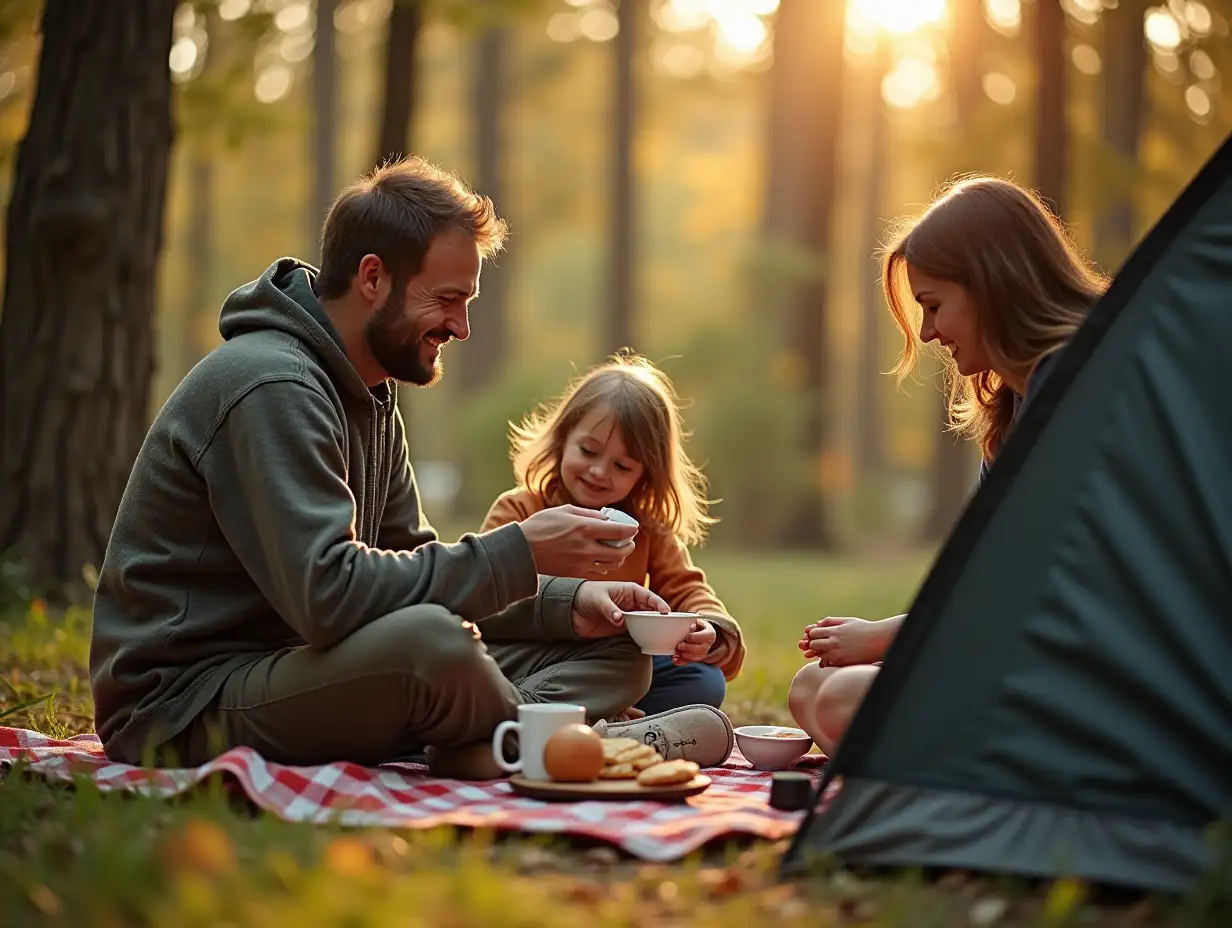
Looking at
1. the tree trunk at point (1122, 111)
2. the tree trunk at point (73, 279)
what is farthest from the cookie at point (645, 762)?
the tree trunk at point (1122, 111)

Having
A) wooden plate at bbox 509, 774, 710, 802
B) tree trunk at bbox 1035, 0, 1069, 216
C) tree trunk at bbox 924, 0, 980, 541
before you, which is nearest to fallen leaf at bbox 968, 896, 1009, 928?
wooden plate at bbox 509, 774, 710, 802

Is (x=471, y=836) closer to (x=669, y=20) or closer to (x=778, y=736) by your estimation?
(x=778, y=736)

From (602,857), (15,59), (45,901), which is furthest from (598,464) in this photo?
(15,59)

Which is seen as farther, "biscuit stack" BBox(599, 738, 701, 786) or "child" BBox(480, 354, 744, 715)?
"child" BBox(480, 354, 744, 715)

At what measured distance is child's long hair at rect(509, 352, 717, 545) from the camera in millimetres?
4281

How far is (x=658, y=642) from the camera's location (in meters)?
3.72

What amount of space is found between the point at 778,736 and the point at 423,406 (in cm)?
3264

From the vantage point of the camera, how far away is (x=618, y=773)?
3.30 meters

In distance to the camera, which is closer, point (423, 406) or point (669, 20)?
point (669, 20)

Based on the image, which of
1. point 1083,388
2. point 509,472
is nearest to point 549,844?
point 1083,388

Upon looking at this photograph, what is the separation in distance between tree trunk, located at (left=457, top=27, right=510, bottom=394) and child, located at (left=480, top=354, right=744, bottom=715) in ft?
55.7

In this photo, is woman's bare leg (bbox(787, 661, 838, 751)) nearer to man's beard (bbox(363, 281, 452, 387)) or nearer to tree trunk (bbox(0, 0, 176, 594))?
man's beard (bbox(363, 281, 452, 387))

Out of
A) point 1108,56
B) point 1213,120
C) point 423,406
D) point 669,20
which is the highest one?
point 669,20

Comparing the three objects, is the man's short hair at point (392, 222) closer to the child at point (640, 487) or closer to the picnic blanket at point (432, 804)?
the child at point (640, 487)
